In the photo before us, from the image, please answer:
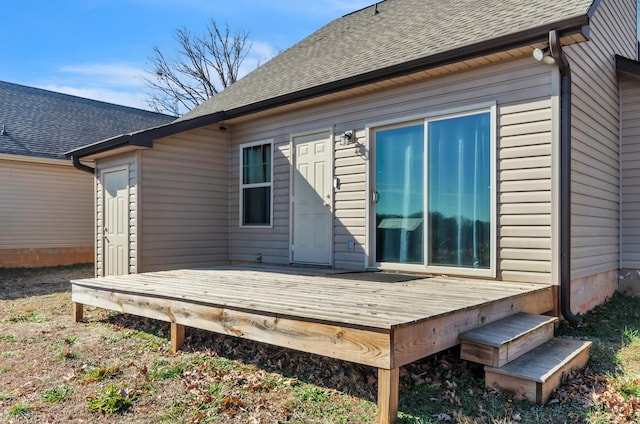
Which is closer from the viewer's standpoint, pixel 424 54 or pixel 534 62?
pixel 534 62

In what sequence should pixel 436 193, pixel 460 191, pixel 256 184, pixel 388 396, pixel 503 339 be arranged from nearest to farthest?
1. pixel 388 396
2. pixel 503 339
3. pixel 460 191
4. pixel 436 193
5. pixel 256 184

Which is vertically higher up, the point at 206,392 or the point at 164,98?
the point at 164,98

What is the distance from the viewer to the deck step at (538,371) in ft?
8.90

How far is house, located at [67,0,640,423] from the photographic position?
11.8 ft

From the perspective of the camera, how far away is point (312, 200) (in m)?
6.52

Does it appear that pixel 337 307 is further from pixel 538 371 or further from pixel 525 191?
pixel 525 191

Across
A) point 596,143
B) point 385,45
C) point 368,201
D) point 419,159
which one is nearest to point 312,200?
point 368,201

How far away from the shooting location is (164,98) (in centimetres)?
2222

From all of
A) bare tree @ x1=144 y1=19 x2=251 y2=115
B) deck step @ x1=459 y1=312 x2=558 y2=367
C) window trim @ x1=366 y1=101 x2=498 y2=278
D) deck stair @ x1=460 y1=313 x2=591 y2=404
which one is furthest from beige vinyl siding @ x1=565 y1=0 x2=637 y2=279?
bare tree @ x1=144 y1=19 x2=251 y2=115

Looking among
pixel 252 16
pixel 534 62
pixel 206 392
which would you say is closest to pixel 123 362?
pixel 206 392

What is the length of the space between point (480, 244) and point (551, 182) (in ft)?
3.05

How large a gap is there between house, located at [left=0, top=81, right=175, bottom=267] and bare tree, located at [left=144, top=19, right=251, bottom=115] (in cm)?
915

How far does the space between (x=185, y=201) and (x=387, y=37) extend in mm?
4071

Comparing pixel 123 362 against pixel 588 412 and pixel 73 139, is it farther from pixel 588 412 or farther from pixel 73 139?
pixel 73 139
